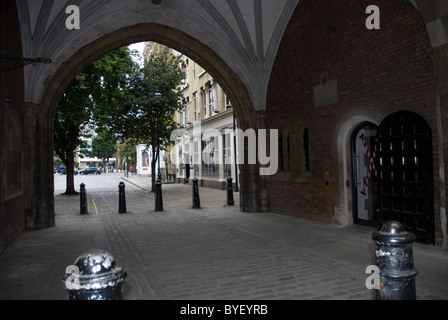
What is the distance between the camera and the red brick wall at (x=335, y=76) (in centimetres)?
680

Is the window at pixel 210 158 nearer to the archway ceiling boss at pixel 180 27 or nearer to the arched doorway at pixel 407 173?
the archway ceiling boss at pixel 180 27

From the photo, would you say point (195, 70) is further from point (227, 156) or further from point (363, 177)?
point (363, 177)

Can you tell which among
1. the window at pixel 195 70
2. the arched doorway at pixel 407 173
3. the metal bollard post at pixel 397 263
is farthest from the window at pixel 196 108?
the metal bollard post at pixel 397 263

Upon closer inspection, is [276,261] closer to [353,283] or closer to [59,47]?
[353,283]

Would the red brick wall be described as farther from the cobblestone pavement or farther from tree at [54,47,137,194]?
tree at [54,47,137,194]

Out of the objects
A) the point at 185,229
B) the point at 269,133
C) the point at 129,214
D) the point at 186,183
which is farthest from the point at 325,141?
the point at 186,183

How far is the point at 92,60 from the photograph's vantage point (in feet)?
36.3

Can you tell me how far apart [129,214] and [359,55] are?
8.82m

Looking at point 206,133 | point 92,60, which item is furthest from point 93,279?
point 206,133

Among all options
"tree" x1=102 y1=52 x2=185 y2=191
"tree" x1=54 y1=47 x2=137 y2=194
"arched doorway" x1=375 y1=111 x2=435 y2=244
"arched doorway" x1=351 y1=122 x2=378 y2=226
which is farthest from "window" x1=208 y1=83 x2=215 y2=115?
"arched doorway" x1=375 y1=111 x2=435 y2=244

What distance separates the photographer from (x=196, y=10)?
11.2 meters

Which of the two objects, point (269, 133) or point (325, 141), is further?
point (269, 133)

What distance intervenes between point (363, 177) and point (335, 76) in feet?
8.35

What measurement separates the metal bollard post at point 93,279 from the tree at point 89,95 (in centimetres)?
1575
